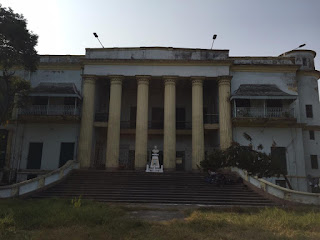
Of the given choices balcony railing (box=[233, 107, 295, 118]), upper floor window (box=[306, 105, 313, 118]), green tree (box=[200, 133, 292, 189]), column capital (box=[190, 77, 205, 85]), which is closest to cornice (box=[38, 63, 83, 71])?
column capital (box=[190, 77, 205, 85])

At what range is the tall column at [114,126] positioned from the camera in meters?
19.1

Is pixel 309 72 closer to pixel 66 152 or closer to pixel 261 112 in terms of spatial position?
pixel 261 112

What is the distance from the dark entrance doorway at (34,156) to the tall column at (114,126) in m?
5.21

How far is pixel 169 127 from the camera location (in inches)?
765

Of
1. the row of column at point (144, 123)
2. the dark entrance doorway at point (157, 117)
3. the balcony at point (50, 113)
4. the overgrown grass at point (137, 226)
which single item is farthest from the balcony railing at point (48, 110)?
the overgrown grass at point (137, 226)

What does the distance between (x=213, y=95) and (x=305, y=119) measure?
7147mm

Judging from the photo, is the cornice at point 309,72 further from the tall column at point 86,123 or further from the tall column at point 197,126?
the tall column at point 86,123

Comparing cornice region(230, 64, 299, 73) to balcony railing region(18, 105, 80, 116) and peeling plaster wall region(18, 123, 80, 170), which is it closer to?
balcony railing region(18, 105, 80, 116)

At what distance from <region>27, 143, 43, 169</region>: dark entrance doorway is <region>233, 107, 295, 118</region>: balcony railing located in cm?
1445

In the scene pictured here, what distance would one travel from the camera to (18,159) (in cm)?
1978

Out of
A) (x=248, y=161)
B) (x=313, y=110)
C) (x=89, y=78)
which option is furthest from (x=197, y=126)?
(x=313, y=110)

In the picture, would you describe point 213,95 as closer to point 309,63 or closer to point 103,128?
point 309,63

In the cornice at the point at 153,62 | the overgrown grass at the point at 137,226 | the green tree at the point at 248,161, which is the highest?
the cornice at the point at 153,62

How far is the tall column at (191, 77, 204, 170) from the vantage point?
62.2 ft
